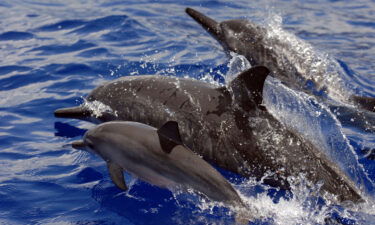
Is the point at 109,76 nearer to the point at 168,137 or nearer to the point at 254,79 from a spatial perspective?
the point at 254,79

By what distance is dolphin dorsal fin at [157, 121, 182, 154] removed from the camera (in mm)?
6219

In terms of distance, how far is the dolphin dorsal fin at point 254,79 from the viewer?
263 inches

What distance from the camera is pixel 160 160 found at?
627 centimetres

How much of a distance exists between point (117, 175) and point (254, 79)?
2.00m

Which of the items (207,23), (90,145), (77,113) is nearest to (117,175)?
(90,145)

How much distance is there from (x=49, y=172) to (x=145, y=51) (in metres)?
6.01

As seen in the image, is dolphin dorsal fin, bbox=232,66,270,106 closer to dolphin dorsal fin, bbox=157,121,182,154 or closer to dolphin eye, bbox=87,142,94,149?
dolphin dorsal fin, bbox=157,121,182,154

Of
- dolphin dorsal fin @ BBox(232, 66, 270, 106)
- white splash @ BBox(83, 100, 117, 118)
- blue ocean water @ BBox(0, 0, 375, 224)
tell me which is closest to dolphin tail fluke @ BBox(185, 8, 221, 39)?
blue ocean water @ BBox(0, 0, 375, 224)

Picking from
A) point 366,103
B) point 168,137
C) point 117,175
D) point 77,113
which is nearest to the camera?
point 168,137

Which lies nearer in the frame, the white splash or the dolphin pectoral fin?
the dolphin pectoral fin

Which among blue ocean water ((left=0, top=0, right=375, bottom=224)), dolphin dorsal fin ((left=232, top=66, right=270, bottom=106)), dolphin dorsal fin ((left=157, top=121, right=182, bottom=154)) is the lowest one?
blue ocean water ((left=0, top=0, right=375, bottom=224))

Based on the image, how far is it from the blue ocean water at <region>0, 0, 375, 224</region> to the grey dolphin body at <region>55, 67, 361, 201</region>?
0.73 ft

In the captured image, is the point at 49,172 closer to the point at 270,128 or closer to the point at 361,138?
the point at 270,128

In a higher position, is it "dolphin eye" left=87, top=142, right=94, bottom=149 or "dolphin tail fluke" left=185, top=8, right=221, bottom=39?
"dolphin tail fluke" left=185, top=8, right=221, bottom=39
